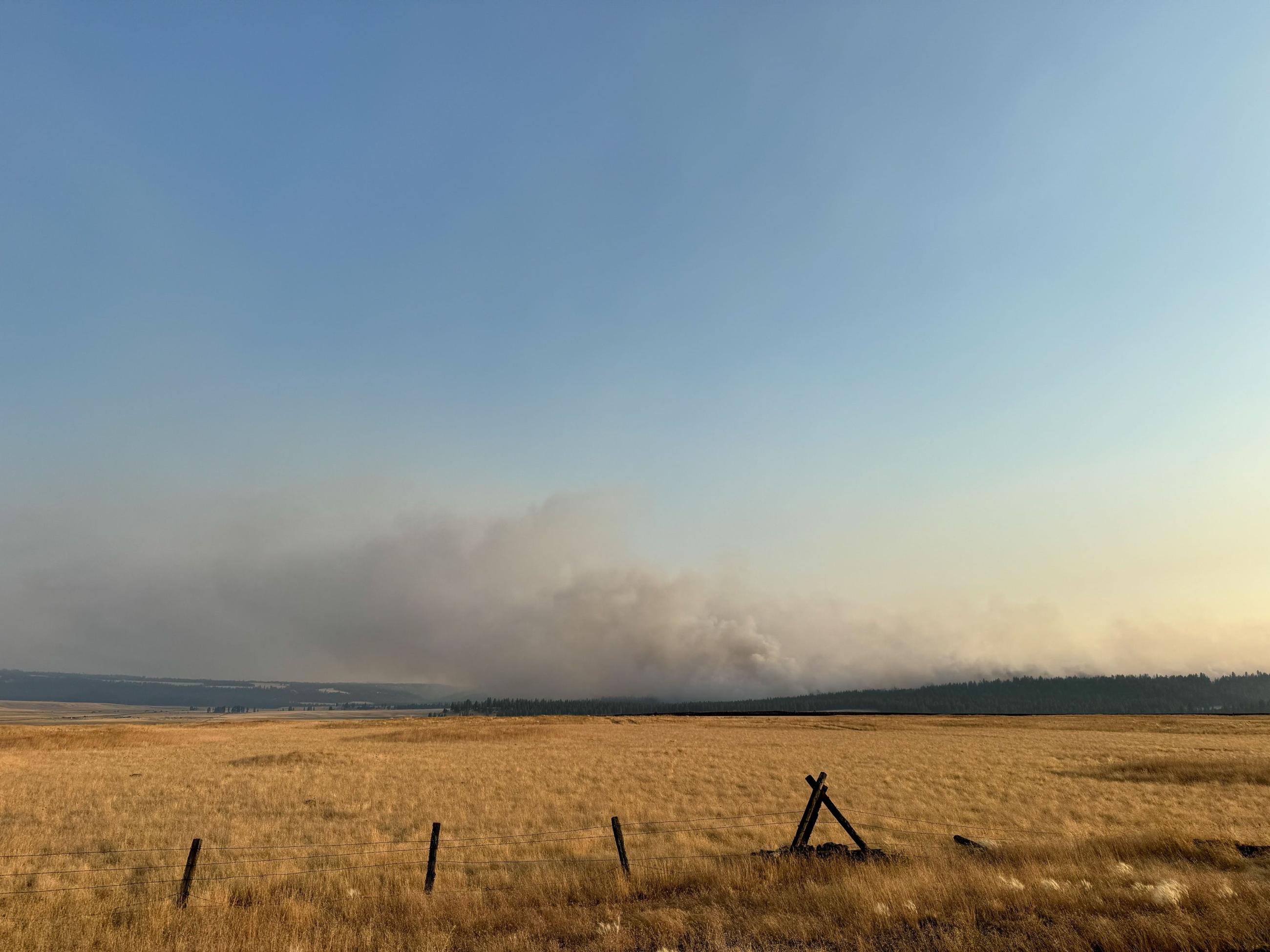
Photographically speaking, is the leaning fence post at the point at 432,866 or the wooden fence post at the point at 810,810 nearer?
the leaning fence post at the point at 432,866

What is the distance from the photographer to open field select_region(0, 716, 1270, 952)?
10.6 meters

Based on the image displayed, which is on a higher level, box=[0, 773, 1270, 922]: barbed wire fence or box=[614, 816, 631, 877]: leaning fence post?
box=[614, 816, 631, 877]: leaning fence post

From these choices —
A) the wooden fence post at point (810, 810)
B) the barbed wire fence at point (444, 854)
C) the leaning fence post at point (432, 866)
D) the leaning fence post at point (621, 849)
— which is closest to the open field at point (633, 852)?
the barbed wire fence at point (444, 854)

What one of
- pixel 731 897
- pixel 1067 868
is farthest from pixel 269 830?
pixel 1067 868

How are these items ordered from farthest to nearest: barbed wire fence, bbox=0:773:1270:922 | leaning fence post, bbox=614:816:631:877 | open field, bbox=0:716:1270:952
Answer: leaning fence post, bbox=614:816:631:877 → barbed wire fence, bbox=0:773:1270:922 → open field, bbox=0:716:1270:952

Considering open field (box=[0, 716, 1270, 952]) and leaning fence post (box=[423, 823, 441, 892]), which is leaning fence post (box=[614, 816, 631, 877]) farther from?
leaning fence post (box=[423, 823, 441, 892])

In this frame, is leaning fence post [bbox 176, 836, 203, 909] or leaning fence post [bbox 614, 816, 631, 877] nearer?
leaning fence post [bbox 176, 836, 203, 909]

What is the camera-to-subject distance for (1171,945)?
8961 mm

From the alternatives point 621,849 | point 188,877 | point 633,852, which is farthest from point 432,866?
point 633,852

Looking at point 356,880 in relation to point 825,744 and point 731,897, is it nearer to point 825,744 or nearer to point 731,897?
point 731,897

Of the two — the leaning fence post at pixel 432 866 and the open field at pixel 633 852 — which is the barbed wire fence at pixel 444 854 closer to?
the leaning fence post at pixel 432 866

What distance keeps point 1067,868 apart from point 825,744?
1920 inches

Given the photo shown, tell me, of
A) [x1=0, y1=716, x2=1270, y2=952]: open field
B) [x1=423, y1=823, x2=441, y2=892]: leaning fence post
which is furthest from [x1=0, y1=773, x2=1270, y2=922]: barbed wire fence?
[x1=0, y1=716, x2=1270, y2=952]: open field

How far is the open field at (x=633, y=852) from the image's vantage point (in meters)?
10.6
